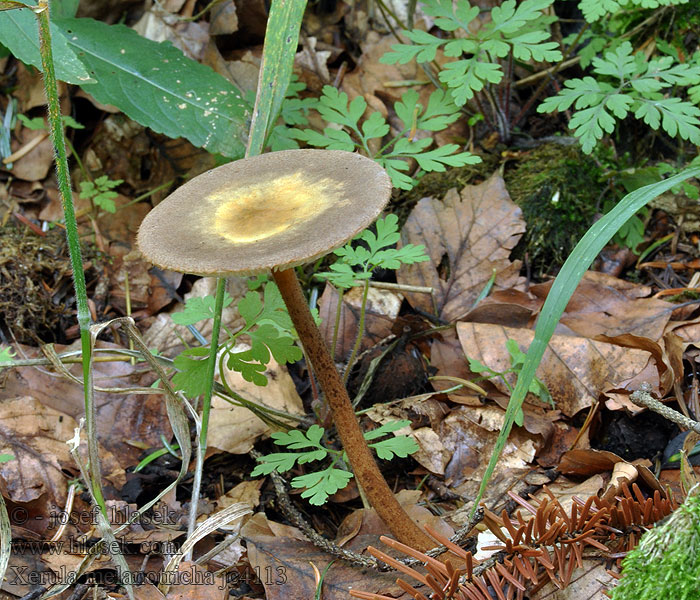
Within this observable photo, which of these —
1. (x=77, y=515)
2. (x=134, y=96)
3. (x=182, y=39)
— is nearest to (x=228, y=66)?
(x=182, y=39)

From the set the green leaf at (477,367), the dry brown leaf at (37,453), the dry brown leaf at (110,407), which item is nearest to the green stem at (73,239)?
the dry brown leaf at (37,453)

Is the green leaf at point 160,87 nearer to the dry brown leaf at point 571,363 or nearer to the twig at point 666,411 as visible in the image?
the dry brown leaf at point 571,363

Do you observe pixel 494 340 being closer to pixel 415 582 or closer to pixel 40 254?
pixel 415 582

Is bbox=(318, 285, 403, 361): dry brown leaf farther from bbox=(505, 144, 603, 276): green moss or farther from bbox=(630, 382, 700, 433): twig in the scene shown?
bbox=(630, 382, 700, 433): twig

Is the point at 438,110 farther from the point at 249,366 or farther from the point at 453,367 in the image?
the point at 249,366

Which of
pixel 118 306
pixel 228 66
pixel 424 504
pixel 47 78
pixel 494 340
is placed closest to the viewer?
pixel 47 78
